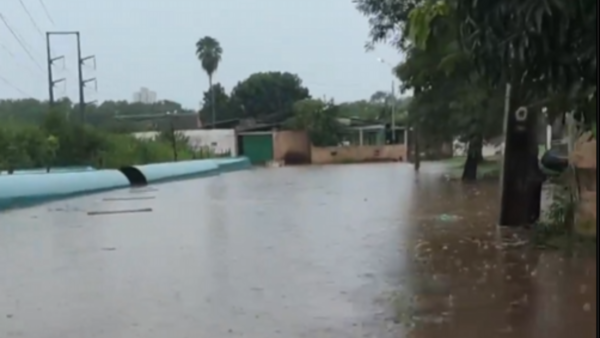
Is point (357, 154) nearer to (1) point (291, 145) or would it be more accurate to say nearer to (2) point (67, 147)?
(1) point (291, 145)

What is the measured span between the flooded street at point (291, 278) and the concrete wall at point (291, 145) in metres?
44.4

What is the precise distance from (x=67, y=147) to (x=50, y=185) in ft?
50.1

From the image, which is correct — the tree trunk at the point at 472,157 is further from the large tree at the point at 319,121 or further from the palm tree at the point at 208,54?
the palm tree at the point at 208,54

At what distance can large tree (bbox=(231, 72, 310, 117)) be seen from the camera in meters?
74.9

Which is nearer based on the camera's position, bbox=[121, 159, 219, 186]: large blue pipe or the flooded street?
the flooded street

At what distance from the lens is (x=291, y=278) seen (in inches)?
333

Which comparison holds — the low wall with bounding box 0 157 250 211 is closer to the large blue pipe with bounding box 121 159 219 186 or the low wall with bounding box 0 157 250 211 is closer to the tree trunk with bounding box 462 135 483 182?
the large blue pipe with bounding box 121 159 219 186

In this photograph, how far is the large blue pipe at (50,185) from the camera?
67.6 ft

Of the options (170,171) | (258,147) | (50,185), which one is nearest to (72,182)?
(50,185)

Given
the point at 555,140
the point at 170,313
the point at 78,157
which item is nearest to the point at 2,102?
the point at 78,157

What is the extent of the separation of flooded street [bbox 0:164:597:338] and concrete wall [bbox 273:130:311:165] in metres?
44.4

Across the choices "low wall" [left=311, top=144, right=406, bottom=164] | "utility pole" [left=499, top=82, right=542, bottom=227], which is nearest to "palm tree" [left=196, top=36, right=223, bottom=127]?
"low wall" [left=311, top=144, right=406, bottom=164]

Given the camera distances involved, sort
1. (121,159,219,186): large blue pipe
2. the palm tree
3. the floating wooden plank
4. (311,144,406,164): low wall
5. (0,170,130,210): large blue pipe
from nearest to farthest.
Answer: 1. the floating wooden plank
2. (0,170,130,210): large blue pipe
3. (121,159,219,186): large blue pipe
4. (311,144,406,164): low wall
5. the palm tree

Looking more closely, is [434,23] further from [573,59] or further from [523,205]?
[523,205]
